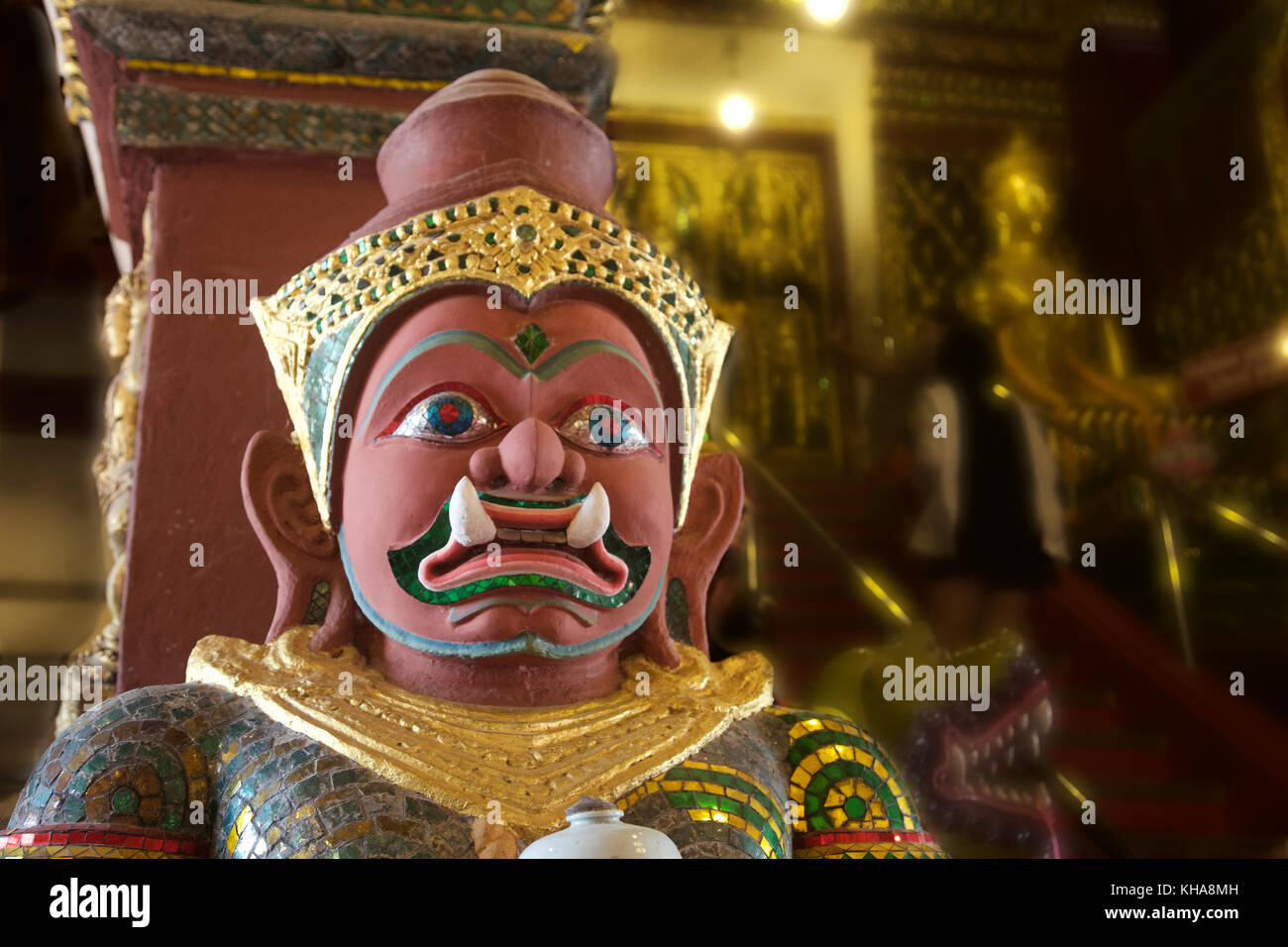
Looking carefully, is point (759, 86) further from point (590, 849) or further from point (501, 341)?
point (590, 849)

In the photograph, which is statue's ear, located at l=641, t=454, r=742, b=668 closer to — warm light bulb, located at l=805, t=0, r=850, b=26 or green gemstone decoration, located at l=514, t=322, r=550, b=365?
green gemstone decoration, located at l=514, t=322, r=550, b=365

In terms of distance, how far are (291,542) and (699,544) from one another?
0.69 meters

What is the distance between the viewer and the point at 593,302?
2094mm

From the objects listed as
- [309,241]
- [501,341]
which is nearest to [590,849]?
[501,341]

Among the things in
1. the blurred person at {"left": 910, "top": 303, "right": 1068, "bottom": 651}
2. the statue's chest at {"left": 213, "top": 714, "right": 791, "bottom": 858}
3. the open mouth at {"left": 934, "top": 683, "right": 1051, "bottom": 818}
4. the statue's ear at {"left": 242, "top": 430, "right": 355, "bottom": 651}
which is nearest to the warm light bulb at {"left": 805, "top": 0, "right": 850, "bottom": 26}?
the blurred person at {"left": 910, "top": 303, "right": 1068, "bottom": 651}

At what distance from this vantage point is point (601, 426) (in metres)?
1.97

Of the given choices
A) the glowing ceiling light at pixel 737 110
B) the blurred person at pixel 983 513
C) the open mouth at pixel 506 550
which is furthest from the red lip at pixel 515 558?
the glowing ceiling light at pixel 737 110

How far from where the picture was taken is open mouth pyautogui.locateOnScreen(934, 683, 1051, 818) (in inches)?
99.7

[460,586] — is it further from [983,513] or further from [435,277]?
[983,513]

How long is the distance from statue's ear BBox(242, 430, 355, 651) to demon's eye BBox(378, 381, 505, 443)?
269 mm

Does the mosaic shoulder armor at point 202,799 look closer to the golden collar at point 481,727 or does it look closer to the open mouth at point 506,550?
the golden collar at point 481,727

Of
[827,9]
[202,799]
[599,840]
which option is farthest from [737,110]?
[599,840]

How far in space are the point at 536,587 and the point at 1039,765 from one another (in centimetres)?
142
